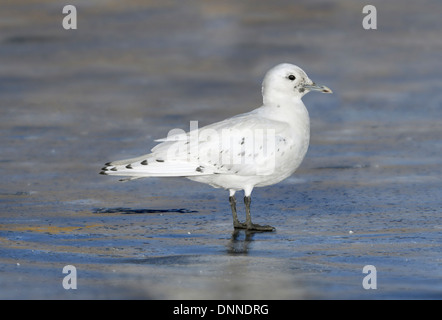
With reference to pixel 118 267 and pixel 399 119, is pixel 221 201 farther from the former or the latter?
pixel 399 119

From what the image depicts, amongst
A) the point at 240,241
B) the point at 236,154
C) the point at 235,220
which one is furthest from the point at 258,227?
the point at 236,154

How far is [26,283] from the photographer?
6637mm

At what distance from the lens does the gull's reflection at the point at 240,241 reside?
303 inches

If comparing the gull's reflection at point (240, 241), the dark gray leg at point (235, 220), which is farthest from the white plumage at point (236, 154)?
the gull's reflection at point (240, 241)

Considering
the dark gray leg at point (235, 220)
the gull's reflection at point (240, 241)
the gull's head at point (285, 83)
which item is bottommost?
the gull's reflection at point (240, 241)

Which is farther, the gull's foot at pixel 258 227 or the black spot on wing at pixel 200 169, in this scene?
the black spot on wing at pixel 200 169

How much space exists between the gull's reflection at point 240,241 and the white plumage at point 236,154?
0.12m

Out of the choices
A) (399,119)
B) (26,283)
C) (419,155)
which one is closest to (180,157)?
(26,283)

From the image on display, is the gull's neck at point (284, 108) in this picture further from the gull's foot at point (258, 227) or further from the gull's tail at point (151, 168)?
Answer: the gull's foot at point (258, 227)

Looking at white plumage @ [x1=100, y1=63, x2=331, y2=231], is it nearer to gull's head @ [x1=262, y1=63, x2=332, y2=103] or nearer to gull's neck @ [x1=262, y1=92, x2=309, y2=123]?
gull's neck @ [x1=262, y1=92, x2=309, y2=123]

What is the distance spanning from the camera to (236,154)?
8.77 metres

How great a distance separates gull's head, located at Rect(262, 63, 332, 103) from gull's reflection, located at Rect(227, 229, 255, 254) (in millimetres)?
1245

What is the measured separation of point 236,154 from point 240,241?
3.14 ft

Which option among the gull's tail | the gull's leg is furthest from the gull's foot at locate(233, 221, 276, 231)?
the gull's tail
